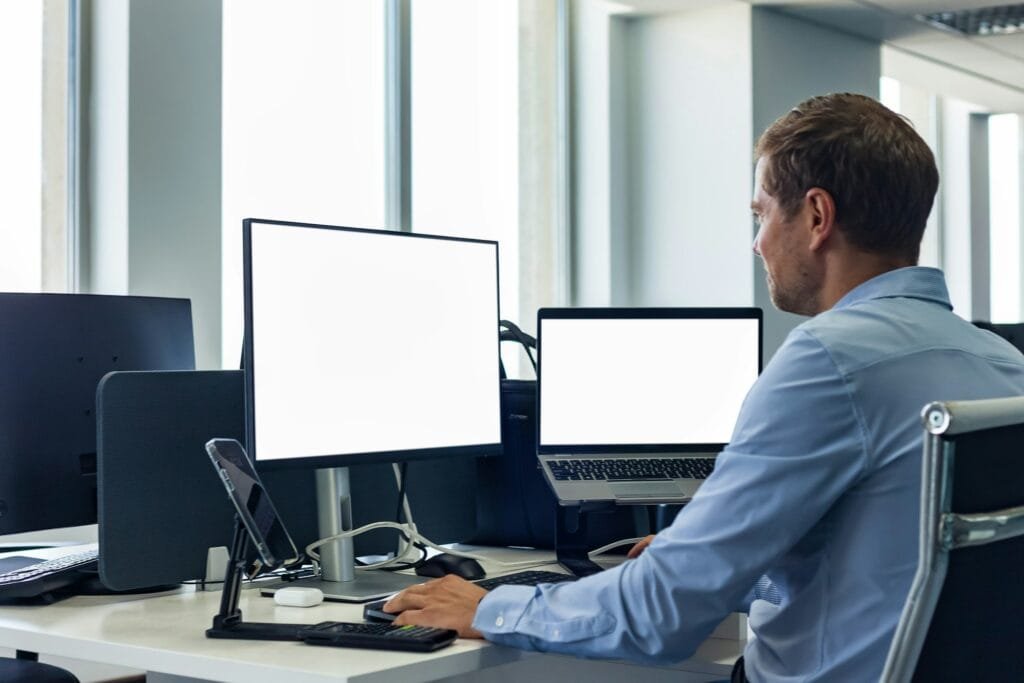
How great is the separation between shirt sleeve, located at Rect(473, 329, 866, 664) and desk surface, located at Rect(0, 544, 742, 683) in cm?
20

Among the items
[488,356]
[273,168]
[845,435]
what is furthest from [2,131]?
[845,435]

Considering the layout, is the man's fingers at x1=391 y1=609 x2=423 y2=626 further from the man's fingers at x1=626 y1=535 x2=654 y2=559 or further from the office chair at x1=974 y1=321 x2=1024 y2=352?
the office chair at x1=974 y1=321 x2=1024 y2=352

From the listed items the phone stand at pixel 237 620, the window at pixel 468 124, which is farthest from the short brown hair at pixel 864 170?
the window at pixel 468 124

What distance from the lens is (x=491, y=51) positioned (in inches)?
203

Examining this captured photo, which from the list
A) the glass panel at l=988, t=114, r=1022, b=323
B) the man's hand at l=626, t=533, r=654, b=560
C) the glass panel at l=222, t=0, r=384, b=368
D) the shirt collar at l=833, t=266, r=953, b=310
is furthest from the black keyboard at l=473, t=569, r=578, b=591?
the glass panel at l=988, t=114, r=1022, b=323

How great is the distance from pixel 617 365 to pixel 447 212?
277 centimetres

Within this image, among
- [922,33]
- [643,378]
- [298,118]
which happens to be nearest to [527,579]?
[643,378]

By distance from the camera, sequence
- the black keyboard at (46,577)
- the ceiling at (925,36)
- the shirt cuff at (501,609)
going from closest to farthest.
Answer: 1. the shirt cuff at (501,609)
2. the black keyboard at (46,577)
3. the ceiling at (925,36)

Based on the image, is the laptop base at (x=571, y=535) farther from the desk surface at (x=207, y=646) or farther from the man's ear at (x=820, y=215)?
the man's ear at (x=820, y=215)

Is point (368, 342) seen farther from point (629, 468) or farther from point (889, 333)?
point (889, 333)

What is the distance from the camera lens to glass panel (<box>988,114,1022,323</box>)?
27.9ft

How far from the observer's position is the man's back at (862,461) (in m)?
1.22

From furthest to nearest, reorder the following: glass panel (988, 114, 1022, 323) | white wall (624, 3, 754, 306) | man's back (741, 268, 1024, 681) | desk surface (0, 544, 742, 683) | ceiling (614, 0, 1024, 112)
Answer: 1. glass panel (988, 114, 1022, 323)
2. ceiling (614, 0, 1024, 112)
3. white wall (624, 3, 754, 306)
4. desk surface (0, 544, 742, 683)
5. man's back (741, 268, 1024, 681)

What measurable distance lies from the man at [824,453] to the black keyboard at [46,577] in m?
0.63
